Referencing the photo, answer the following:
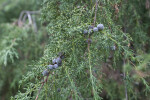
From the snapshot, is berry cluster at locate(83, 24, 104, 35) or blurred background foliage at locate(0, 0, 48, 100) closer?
berry cluster at locate(83, 24, 104, 35)

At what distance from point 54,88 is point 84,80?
0.28m

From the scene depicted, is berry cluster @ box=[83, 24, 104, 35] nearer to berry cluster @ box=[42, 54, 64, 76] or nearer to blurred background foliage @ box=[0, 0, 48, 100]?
berry cluster @ box=[42, 54, 64, 76]

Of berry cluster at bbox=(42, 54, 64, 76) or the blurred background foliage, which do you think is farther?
the blurred background foliage

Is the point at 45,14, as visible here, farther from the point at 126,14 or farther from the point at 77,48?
the point at 126,14

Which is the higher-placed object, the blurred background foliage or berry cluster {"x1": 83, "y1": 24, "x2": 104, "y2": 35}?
berry cluster {"x1": 83, "y1": 24, "x2": 104, "y2": 35}

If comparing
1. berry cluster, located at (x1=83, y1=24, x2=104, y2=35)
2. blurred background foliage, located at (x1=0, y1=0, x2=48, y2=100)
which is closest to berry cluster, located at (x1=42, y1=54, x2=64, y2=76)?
berry cluster, located at (x1=83, y1=24, x2=104, y2=35)

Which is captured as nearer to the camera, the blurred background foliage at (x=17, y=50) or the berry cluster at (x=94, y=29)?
the berry cluster at (x=94, y=29)

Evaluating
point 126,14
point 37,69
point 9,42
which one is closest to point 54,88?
point 37,69

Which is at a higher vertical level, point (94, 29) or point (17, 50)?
point (94, 29)

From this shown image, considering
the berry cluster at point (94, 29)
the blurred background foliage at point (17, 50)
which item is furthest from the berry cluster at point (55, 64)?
the blurred background foliage at point (17, 50)

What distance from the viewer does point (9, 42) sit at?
250cm

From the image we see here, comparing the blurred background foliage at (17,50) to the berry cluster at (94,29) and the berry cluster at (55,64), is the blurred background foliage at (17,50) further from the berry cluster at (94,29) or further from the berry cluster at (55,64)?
the berry cluster at (94,29)

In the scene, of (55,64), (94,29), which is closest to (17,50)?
(55,64)

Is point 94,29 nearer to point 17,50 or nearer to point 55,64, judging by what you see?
point 55,64
